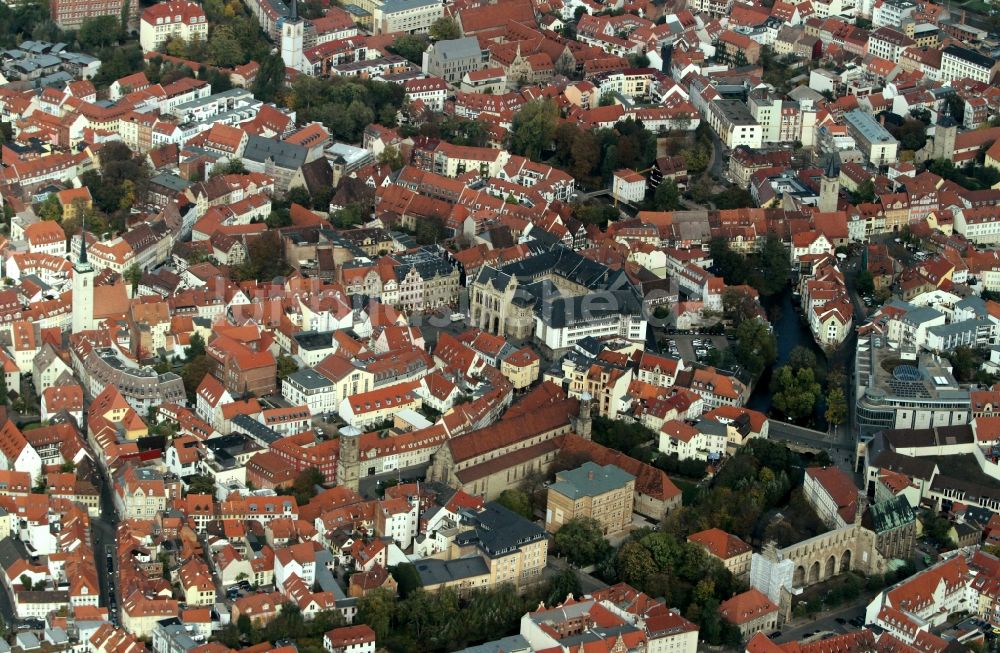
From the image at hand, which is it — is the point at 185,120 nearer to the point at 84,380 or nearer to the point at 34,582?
the point at 84,380

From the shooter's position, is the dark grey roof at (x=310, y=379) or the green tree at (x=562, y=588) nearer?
the green tree at (x=562, y=588)

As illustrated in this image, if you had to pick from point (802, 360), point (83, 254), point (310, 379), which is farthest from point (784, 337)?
point (83, 254)

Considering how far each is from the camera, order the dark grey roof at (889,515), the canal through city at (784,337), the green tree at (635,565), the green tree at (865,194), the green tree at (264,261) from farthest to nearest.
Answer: the green tree at (865,194) → the green tree at (264,261) → the canal through city at (784,337) → the dark grey roof at (889,515) → the green tree at (635,565)

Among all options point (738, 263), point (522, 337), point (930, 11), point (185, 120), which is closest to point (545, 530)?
point (522, 337)

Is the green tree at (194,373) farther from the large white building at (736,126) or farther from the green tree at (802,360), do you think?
the large white building at (736,126)

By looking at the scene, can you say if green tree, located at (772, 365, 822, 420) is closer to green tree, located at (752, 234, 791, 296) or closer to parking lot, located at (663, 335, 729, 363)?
parking lot, located at (663, 335, 729, 363)

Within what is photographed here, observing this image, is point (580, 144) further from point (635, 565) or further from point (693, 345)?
point (635, 565)

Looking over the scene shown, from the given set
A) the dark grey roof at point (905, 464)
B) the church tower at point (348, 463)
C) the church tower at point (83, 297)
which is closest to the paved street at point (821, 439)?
the dark grey roof at point (905, 464)

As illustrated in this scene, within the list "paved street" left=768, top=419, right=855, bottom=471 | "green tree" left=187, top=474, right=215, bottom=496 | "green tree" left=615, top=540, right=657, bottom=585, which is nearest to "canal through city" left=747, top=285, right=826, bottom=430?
"paved street" left=768, top=419, right=855, bottom=471
